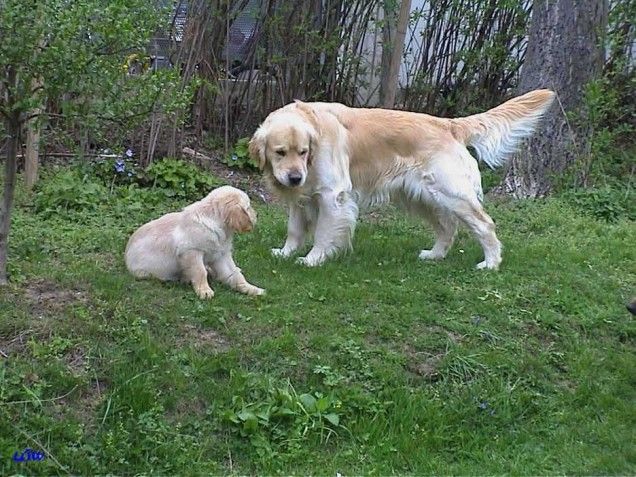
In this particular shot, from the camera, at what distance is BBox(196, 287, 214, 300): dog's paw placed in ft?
16.9

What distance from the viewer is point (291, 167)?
235 inches

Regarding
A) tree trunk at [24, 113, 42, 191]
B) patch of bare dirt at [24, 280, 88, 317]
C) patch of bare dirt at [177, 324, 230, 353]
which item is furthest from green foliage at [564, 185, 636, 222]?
patch of bare dirt at [24, 280, 88, 317]

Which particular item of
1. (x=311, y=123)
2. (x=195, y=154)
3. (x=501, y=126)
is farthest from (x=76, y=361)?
(x=195, y=154)

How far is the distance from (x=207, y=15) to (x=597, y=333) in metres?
5.61

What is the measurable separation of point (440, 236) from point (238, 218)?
210 centimetres

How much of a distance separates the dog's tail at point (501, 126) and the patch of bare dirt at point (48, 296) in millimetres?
3221

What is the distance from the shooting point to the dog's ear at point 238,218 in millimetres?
5195

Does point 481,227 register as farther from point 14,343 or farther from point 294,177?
point 14,343

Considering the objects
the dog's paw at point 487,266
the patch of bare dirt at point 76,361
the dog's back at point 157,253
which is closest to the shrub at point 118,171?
the dog's back at point 157,253

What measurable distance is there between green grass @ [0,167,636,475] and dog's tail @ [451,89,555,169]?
1.06 metres

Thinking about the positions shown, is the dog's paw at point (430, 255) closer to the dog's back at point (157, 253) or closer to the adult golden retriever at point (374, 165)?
the adult golden retriever at point (374, 165)

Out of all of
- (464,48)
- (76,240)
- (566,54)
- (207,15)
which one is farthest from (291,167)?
(464,48)

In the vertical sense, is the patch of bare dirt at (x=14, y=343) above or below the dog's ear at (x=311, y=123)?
below

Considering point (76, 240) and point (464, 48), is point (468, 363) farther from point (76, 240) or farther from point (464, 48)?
point (464, 48)
